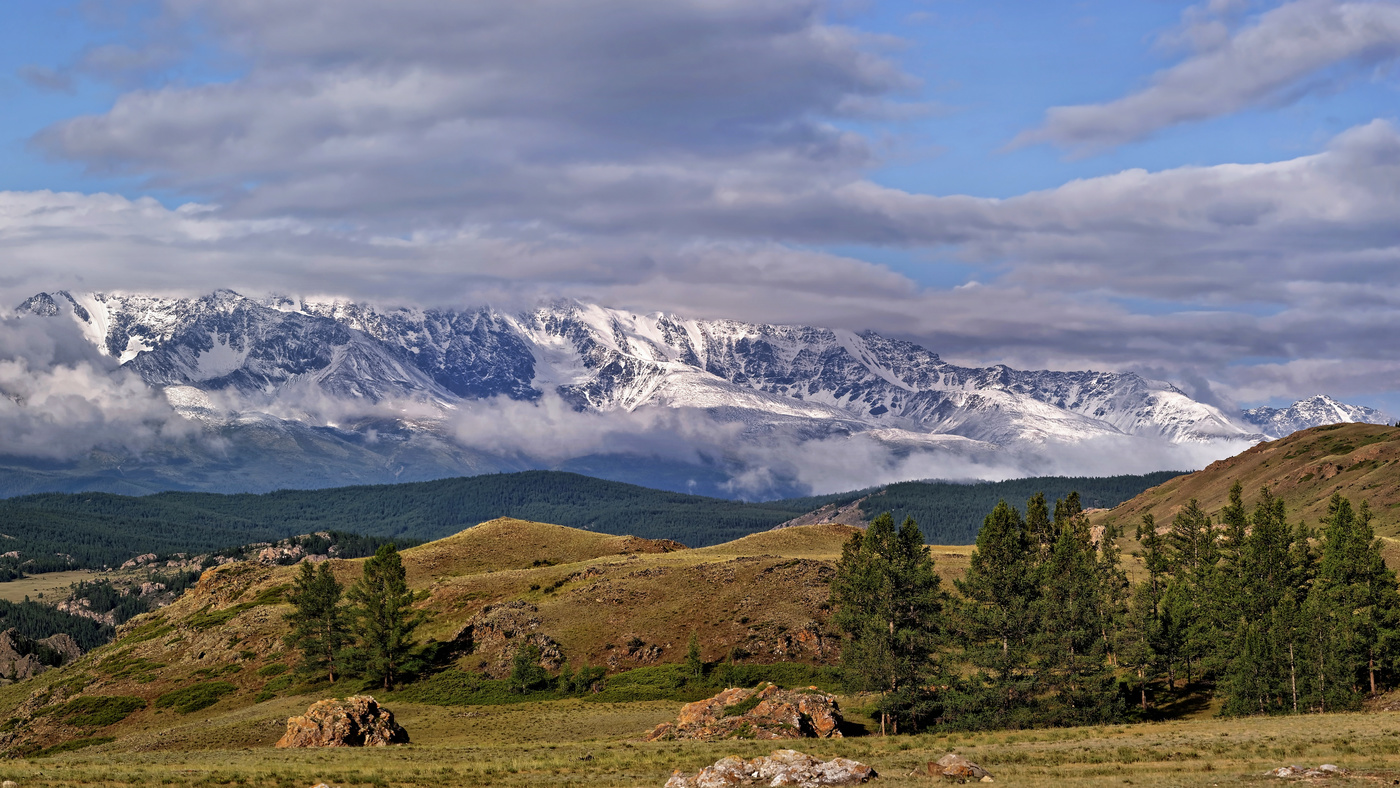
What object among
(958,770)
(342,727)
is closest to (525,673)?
(342,727)

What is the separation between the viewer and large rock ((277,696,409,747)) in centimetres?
8494

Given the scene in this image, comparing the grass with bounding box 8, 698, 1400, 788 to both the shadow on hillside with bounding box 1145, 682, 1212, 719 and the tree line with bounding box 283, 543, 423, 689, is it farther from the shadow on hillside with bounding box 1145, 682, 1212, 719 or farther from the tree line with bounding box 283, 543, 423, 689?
the tree line with bounding box 283, 543, 423, 689

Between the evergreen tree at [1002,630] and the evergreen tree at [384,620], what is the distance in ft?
219

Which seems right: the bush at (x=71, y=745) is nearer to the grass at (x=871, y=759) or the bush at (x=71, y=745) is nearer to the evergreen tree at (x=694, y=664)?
the grass at (x=871, y=759)

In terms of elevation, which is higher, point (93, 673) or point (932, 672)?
point (932, 672)

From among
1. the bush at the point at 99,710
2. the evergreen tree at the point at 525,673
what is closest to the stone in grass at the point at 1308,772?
the evergreen tree at the point at 525,673

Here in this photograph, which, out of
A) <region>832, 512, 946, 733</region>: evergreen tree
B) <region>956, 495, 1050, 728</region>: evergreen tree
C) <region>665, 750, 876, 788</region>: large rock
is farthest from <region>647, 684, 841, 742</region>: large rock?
<region>665, 750, 876, 788</region>: large rock

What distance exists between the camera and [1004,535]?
377 ft

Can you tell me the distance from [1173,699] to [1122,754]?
53.1 m

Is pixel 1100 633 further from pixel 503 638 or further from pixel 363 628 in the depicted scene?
pixel 363 628

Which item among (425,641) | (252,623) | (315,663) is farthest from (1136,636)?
(252,623)

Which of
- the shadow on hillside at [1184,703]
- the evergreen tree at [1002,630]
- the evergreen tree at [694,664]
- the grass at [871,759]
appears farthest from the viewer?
the evergreen tree at [694,664]

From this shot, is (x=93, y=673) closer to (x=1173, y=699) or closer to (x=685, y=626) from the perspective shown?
(x=685, y=626)

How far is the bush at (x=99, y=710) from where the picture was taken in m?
129
